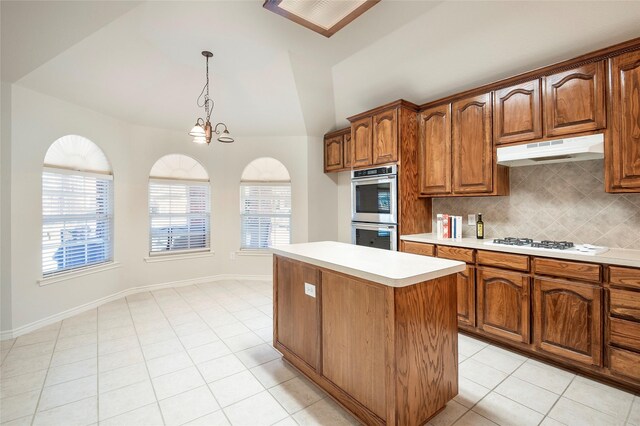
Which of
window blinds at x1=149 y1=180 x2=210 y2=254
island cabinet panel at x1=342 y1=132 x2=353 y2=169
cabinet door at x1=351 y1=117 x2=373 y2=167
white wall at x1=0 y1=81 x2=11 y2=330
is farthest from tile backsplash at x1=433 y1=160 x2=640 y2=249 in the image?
white wall at x1=0 y1=81 x2=11 y2=330

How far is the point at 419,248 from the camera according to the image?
323 centimetres

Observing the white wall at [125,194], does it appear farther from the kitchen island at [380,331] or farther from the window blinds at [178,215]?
the kitchen island at [380,331]

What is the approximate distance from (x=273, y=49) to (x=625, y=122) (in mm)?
3203

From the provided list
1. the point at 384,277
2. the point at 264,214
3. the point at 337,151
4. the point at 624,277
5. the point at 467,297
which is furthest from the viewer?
the point at 264,214

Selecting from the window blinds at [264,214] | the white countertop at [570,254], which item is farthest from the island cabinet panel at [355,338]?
the window blinds at [264,214]

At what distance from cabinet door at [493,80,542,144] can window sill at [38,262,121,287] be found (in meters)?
5.04

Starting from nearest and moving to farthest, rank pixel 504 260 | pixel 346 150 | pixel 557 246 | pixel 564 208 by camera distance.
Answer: pixel 557 246
pixel 504 260
pixel 564 208
pixel 346 150

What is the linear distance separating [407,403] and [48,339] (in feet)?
11.4

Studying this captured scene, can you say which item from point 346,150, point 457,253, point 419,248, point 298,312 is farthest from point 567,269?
point 346,150

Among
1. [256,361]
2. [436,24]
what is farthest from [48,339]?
[436,24]

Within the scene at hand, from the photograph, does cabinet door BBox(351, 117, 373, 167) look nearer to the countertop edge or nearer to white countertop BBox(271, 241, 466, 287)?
white countertop BBox(271, 241, 466, 287)

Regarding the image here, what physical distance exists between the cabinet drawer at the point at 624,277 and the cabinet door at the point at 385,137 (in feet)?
6.78

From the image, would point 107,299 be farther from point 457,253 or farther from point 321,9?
point 457,253

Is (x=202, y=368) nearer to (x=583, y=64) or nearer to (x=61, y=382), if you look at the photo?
(x=61, y=382)
